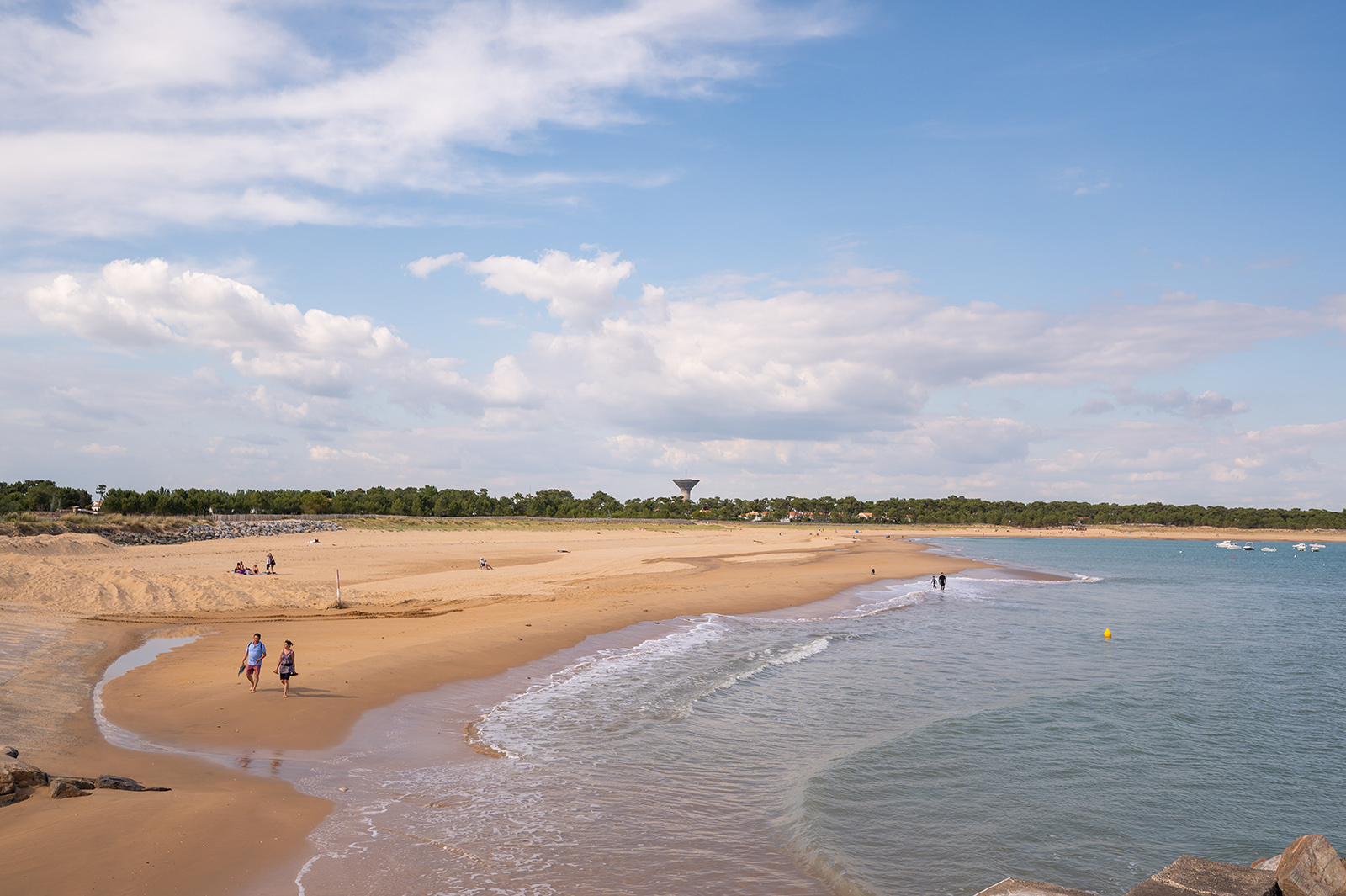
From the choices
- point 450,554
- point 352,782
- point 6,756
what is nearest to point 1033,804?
point 352,782

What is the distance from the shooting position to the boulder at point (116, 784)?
33.9 feet

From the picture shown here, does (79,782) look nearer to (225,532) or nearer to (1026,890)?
(1026,890)

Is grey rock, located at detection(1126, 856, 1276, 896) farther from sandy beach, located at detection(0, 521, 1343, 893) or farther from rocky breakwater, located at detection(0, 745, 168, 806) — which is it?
rocky breakwater, located at detection(0, 745, 168, 806)

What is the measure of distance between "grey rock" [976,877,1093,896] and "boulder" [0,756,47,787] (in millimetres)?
12172

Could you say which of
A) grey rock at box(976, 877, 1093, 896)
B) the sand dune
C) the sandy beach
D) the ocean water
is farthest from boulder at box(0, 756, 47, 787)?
the sand dune

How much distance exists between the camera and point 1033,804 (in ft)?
40.6

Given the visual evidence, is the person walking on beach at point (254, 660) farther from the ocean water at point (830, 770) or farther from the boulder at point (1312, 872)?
the boulder at point (1312, 872)

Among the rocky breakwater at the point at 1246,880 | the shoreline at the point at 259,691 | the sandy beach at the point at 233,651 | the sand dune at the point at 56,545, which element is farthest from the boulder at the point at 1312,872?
the sand dune at the point at 56,545

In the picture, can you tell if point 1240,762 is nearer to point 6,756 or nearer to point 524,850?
point 524,850

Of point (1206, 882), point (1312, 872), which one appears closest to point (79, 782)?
point (1206, 882)

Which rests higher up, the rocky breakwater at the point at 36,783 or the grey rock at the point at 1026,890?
the grey rock at the point at 1026,890

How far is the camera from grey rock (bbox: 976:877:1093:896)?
6375mm

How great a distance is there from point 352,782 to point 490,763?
2408mm

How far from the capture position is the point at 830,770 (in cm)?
1374
